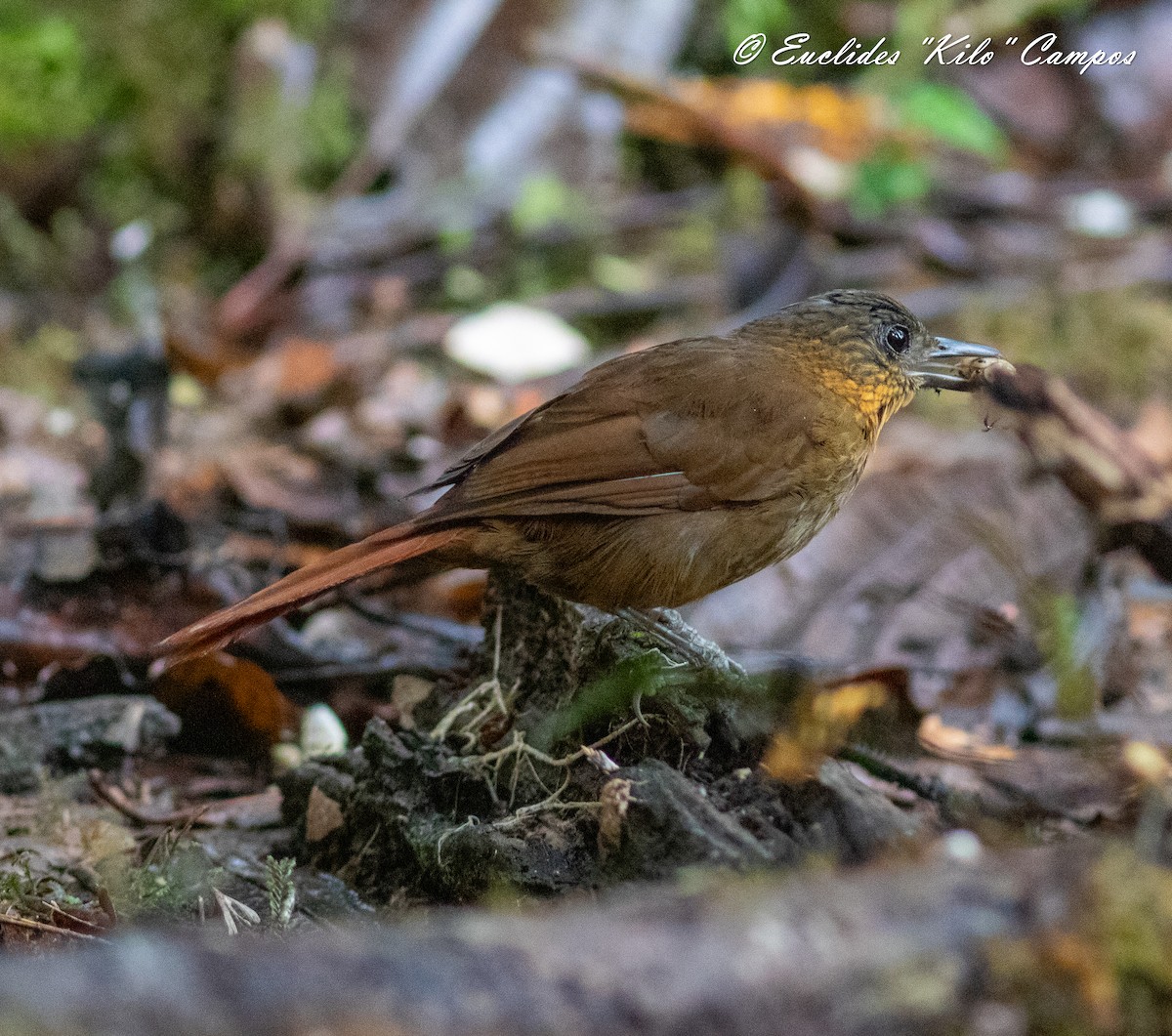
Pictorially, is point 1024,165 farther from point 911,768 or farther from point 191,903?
point 191,903

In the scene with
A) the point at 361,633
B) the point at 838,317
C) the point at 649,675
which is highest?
the point at 838,317

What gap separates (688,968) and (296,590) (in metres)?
1.54

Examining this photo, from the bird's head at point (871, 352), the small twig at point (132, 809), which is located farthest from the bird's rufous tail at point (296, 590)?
the bird's head at point (871, 352)

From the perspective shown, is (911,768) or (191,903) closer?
(191,903)

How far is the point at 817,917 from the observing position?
1.33 metres

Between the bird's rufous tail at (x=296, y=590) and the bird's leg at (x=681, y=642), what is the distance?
533 millimetres

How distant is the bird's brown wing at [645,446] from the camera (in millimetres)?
2926

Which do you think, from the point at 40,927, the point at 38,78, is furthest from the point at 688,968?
the point at 38,78

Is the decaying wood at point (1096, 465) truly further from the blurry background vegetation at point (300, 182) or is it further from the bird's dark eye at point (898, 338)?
the blurry background vegetation at point (300, 182)

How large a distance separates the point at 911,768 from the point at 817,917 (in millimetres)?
1725

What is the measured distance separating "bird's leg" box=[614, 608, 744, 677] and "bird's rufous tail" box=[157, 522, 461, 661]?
1.75 feet

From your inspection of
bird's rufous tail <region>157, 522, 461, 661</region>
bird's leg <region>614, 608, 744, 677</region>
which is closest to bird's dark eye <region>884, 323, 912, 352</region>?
bird's leg <region>614, 608, 744, 677</region>

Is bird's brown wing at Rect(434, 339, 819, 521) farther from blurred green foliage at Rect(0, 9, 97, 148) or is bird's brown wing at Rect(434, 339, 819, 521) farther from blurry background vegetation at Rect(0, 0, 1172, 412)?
blurred green foliage at Rect(0, 9, 97, 148)

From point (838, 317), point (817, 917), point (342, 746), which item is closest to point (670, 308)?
point (838, 317)
